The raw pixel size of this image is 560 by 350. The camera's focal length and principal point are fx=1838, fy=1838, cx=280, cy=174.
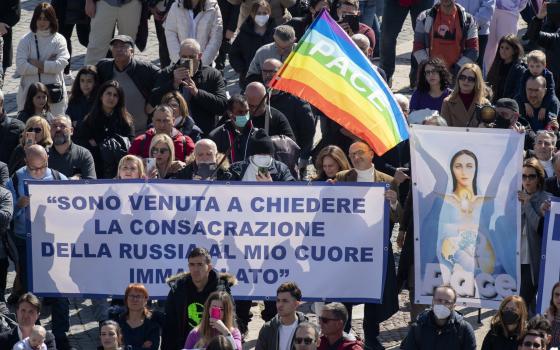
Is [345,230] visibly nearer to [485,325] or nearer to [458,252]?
[458,252]

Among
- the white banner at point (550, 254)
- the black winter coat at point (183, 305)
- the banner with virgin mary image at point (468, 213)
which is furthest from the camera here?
the banner with virgin mary image at point (468, 213)

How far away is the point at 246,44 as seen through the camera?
20.8 m

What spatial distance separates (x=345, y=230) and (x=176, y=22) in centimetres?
595

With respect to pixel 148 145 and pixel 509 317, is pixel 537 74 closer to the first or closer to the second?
pixel 148 145

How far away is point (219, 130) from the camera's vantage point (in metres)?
17.8

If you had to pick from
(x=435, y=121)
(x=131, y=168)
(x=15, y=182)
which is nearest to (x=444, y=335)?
(x=435, y=121)

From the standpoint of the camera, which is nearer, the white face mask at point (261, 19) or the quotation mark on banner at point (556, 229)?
the quotation mark on banner at point (556, 229)

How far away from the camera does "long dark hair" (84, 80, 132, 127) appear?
18.2 meters

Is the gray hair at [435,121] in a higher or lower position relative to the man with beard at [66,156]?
higher

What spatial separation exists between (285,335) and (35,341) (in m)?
2.01

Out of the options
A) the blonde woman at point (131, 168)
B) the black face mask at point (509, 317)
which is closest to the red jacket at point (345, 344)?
the black face mask at point (509, 317)

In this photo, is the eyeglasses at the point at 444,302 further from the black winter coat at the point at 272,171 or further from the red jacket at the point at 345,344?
the black winter coat at the point at 272,171

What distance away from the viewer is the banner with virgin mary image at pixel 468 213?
15625mm

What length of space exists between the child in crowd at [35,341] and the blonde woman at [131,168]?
6.72 feet
